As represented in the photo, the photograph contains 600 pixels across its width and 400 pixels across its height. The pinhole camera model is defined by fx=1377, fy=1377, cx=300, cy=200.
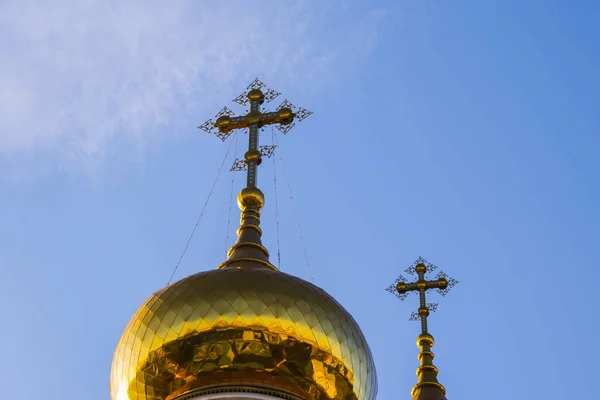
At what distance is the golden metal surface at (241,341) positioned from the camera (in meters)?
17.5

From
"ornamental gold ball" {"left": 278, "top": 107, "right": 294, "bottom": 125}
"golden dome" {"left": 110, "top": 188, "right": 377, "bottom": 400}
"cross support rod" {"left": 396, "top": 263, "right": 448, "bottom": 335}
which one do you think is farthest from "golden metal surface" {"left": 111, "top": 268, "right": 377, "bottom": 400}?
"cross support rod" {"left": 396, "top": 263, "right": 448, "bottom": 335}

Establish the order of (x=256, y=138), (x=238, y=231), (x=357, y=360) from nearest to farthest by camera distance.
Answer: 1. (x=357, y=360)
2. (x=238, y=231)
3. (x=256, y=138)

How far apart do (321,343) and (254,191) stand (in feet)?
13.6

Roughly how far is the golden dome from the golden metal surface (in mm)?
13

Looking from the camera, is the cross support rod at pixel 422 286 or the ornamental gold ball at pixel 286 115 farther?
the cross support rod at pixel 422 286

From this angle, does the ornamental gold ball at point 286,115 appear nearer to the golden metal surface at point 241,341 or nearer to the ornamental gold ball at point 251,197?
the ornamental gold ball at point 251,197

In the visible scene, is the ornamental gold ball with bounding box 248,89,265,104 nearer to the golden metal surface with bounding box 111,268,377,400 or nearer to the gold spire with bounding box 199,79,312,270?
the gold spire with bounding box 199,79,312,270

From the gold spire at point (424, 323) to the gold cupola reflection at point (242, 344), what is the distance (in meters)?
3.86

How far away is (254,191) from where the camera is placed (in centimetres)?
2142

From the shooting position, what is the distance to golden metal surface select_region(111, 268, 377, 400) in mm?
17453

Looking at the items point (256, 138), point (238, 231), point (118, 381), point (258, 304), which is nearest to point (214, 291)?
point (258, 304)

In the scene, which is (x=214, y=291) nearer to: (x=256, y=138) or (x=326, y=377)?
(x=326, y=377)

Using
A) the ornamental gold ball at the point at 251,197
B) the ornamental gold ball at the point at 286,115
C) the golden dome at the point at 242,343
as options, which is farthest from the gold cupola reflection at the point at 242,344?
the ornamental gold ball at the point at 286,115

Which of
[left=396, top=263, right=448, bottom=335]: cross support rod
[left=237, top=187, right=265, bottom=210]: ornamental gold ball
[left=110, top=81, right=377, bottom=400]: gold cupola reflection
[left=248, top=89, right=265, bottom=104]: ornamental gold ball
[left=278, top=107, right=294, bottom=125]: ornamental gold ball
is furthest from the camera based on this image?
[left=396, top=263, right=448, bottom=335]: cross support rod
